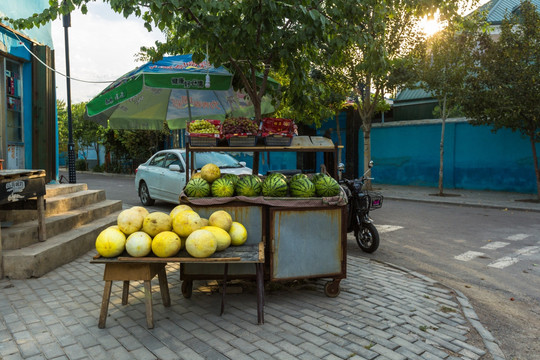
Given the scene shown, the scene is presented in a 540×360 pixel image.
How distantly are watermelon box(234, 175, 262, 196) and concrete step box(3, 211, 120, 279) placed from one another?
2.71 metres

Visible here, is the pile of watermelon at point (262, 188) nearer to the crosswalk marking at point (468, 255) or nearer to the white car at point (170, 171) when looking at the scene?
the crosswalk marking at point (468, 255)

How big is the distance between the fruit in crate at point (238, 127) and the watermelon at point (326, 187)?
1026 mm

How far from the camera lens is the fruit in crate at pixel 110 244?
3.40 meters

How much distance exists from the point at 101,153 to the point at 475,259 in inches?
1670

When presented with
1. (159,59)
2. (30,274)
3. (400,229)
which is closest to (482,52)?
(400,229)

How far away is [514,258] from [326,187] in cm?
413

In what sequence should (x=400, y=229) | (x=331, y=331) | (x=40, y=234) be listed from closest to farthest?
(x=331, y=331) → (x=40, y=234) → (x=400, y=229)

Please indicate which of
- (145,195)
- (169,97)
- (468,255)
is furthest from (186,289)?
(145,195)

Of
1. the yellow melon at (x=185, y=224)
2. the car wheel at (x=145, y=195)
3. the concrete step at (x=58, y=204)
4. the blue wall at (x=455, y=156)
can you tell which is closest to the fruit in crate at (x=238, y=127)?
the yellow melon at (x=185, y=224)

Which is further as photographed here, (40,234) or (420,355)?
(40,234)

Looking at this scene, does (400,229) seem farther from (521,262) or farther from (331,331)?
(331,331)

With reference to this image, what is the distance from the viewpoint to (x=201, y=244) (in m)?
3.43

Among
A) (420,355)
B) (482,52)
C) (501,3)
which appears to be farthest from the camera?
(501,3)

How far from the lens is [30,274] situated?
4.86 metres
